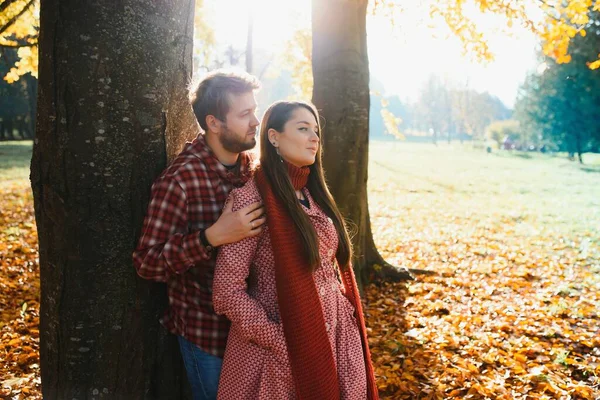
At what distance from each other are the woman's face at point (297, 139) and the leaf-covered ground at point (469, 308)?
2395 millimetres

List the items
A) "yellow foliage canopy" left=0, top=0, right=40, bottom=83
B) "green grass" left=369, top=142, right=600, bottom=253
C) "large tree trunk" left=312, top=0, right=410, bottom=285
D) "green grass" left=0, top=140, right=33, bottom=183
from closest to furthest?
1. "large tree trunk" left=312, top=0, right=410, bottom=285
2. "yellow foliage canopy" left=0, top=0, right=40, bottom=83
3. "green grass" left=369, top=142, right=600, bottom=253
4. "green grass" left=0, top=140, right=33, bottom=183

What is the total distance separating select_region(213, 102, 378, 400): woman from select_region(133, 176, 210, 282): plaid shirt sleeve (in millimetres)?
165

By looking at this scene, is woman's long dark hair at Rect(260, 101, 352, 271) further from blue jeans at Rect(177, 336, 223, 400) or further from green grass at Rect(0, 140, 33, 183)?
green grass at Rect(0, 140, 33, 183)

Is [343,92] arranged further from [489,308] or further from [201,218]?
[201,218]

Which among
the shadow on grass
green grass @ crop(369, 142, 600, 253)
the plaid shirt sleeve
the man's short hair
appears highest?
the man's short hair

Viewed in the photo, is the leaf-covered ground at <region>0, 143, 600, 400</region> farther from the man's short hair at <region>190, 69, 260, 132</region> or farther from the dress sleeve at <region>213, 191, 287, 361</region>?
the man's short hair at <region>190, 69, 260, 132</region>

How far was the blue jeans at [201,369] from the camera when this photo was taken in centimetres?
239

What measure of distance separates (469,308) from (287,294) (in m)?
4.18

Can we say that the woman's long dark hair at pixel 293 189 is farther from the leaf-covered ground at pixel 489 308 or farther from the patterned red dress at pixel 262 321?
the leaf-covered ground at pixel 489 308

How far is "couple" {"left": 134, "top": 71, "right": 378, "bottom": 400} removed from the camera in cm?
217

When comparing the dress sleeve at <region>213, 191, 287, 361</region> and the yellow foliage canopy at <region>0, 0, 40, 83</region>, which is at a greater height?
the yellow foliage canopy at <region>0, 0, 40, 83</region>

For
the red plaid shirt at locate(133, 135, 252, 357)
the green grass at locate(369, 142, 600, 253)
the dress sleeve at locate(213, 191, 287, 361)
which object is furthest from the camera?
the green grass at locate(369, 142, 600, 253)

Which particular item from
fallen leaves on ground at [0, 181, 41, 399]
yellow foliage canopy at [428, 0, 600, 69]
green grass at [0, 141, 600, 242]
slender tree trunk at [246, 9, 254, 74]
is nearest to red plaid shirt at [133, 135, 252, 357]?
fallen leaves on ground at [0, 181, 41, 399]

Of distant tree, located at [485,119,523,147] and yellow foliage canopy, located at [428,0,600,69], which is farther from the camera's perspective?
distant tree, located at [485,119,523,147]
